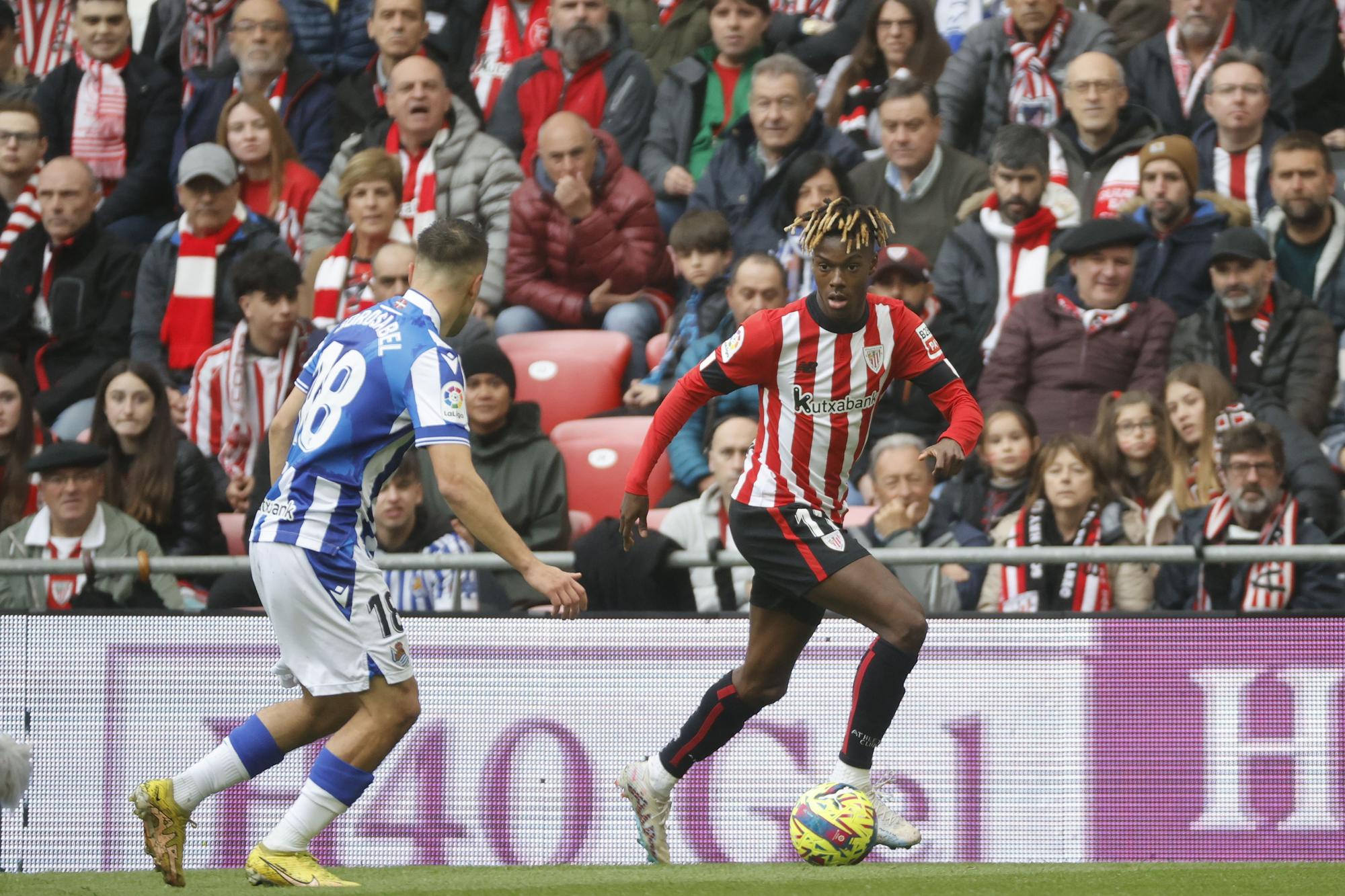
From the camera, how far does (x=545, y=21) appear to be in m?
12.7

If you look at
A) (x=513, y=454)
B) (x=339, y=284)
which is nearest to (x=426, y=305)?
(x=513, y=454)

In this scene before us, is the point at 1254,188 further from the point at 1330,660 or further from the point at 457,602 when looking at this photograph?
the point at 457,602

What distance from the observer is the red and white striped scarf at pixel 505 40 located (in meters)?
12.6

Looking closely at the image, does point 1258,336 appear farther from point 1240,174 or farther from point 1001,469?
point 1001,469

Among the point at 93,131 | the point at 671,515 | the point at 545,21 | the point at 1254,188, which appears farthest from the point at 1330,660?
the point at 93,131

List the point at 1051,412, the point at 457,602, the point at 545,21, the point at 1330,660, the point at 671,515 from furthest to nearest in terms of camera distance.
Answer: the point at 545,21 < the point at 1051,412 < the point at 671,515 < the point at 457,602 < the point at 1330,660

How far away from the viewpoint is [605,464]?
10062 millimetres

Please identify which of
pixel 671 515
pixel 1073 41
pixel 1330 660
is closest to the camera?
pixel 1330 660

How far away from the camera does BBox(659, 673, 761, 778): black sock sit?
6930mm

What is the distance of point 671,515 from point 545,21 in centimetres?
498

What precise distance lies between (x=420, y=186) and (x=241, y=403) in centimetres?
185

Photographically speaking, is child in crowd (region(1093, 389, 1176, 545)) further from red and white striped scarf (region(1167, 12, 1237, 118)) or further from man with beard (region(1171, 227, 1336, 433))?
red and white striped scarf (region(1167, 12, 1237, 118))

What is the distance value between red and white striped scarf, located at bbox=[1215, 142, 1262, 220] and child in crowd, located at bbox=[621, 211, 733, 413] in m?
2.72

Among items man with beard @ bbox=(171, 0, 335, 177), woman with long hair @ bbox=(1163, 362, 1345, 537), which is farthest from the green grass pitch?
man with beard @ bbox=(171, 0, 335, 177)
